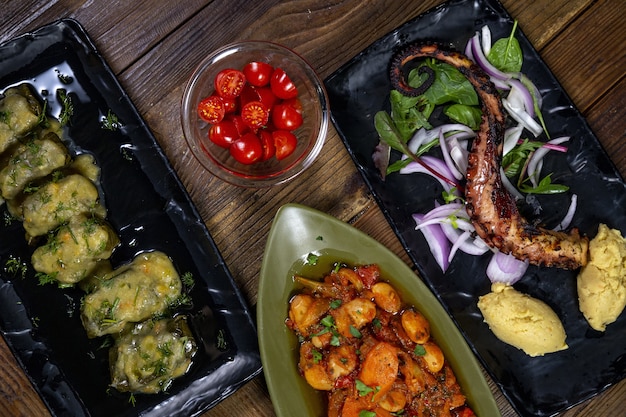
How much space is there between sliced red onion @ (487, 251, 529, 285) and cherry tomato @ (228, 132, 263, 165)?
1.44 metres

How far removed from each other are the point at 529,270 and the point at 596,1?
5.22 feet

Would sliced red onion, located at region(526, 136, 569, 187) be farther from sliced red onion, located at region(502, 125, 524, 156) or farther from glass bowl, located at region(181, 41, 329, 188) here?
glass bowl, located at region(181, 41, 329, 188)

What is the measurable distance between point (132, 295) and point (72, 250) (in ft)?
1.26

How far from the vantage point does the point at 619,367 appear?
3203mm

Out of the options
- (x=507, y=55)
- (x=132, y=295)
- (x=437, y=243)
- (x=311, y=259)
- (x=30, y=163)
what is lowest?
(x=437, y=243)

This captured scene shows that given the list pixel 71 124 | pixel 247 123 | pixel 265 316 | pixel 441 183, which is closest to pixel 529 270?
pixel 441 183

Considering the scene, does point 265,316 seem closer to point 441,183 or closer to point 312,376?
point 312,376

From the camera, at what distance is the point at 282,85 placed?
10.5ft

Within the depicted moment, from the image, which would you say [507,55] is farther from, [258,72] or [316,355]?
[316,355]

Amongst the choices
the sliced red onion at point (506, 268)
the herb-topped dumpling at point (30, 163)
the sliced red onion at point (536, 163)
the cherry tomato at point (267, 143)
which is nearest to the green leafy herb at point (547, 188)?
the sliced red onion at point (536, 163)

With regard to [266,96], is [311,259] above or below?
below

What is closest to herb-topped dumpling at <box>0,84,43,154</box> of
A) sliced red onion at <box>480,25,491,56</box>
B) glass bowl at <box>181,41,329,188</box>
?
glass bowl at <box>181,41,329,188</box>

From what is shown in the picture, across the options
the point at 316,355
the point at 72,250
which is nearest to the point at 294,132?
the point at 316,355

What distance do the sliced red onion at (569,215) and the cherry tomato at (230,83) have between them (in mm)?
1933
